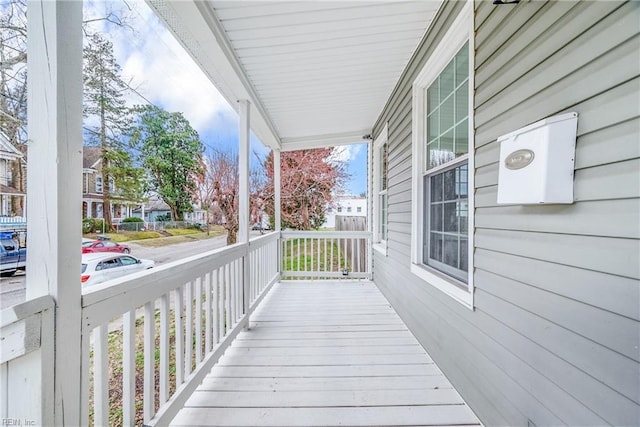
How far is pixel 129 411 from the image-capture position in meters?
1.24

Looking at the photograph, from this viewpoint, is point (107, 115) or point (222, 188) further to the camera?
point (222, 188)

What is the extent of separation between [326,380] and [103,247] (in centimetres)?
163

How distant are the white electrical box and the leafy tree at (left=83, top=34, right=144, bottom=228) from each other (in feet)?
5.47

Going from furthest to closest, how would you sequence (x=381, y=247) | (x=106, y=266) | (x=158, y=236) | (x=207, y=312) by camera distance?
(x=381, y=247) → (x=207, y=312) → (x=158, y=236) → (x=106, y=266)

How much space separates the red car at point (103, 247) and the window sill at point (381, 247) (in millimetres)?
3205

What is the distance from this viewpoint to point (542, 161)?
1.05 metres

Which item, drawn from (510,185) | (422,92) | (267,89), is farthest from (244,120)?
(510,185)

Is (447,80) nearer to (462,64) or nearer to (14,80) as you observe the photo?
(462,64)

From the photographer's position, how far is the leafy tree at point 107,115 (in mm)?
1044

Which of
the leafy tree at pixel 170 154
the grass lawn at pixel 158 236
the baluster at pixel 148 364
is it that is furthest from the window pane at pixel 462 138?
the baluster at pixel 148 364

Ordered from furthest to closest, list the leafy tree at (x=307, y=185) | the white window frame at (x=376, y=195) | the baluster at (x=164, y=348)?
the leafy tree at (x=307, y=185)
the white window frame at (x=376, y=195)
the baluster at (x=164, y=348)

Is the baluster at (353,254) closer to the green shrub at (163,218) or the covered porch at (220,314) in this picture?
the covered porch at (220,314)

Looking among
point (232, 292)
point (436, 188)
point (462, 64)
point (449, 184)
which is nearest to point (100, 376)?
point (232, 292)

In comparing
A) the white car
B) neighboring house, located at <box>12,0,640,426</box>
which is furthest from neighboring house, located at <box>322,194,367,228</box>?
the white car
